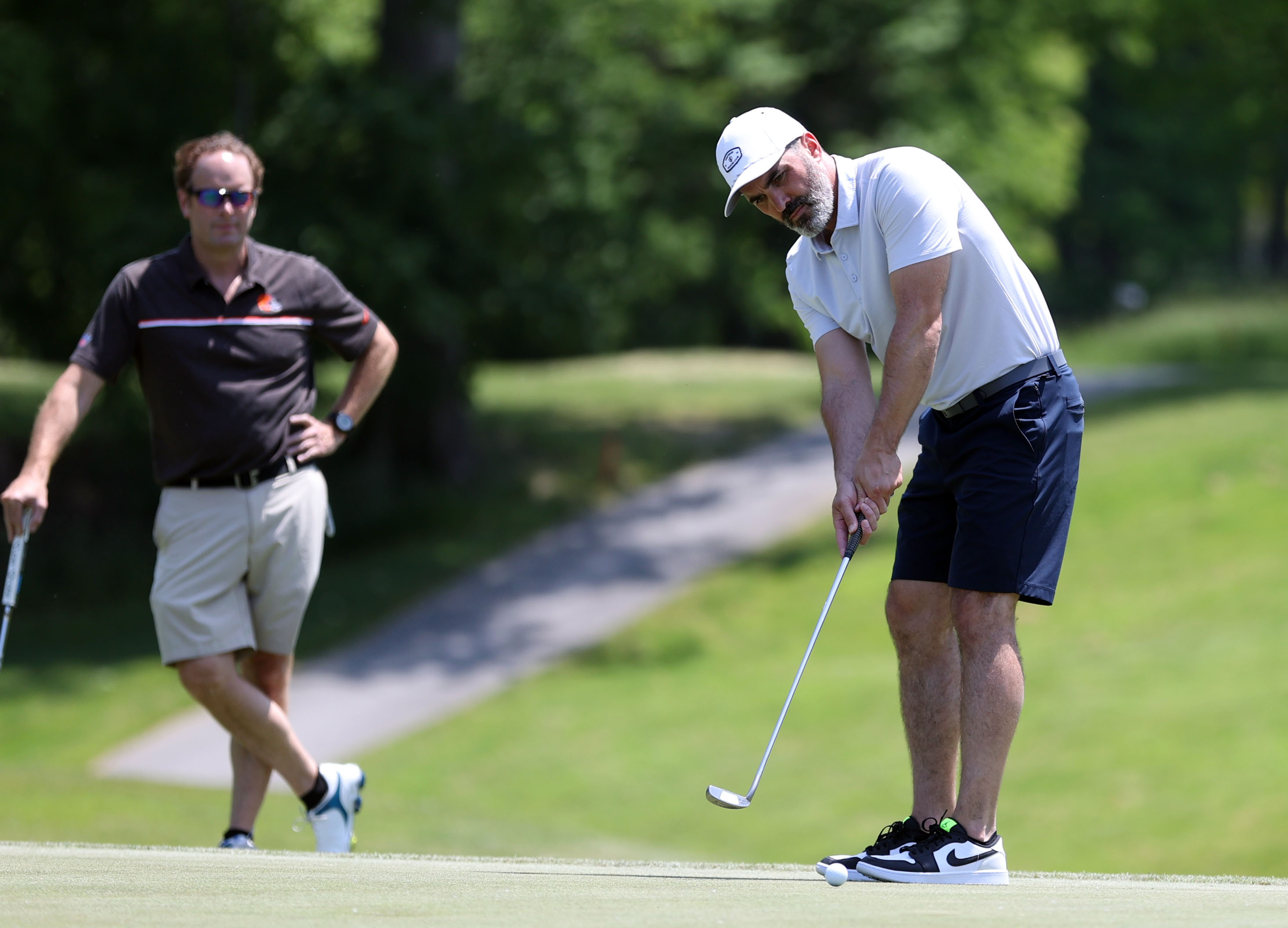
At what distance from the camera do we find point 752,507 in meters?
17.8

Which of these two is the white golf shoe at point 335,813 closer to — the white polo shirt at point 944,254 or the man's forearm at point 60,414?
the man's forearm at point 60,414

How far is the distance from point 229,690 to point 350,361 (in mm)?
1264

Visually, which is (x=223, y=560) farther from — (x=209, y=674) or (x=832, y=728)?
(x=832, y=728)

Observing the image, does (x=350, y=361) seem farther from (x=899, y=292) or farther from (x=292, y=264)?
(x=899, y=292)

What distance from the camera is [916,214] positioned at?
409 centimetres

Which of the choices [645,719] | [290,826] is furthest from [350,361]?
[645,719]

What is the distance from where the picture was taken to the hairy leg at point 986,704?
414 centimetres

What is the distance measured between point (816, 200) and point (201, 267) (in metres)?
2.16

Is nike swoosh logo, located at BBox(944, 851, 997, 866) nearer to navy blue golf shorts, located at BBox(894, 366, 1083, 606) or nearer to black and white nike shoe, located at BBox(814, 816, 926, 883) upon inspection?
black and white nike shoe, located at BBox(814, 816, 926, 883)

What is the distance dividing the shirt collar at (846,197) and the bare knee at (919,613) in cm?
92

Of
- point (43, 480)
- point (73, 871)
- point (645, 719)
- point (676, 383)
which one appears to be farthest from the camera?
point (676, 383)

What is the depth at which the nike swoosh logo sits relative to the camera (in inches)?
161

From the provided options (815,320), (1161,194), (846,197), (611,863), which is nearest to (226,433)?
(611,863)

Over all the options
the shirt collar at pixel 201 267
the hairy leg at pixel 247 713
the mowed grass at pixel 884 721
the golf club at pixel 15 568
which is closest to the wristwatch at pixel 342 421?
the shirt collar at pixel 201 267
